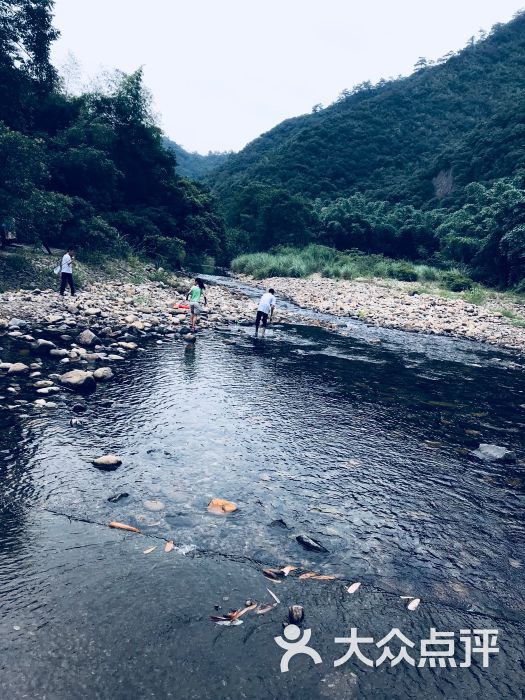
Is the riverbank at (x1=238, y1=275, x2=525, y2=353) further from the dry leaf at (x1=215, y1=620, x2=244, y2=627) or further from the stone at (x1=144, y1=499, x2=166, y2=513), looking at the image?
the dry leaf at (x1=215, y1=620, x2=244, y2=627)

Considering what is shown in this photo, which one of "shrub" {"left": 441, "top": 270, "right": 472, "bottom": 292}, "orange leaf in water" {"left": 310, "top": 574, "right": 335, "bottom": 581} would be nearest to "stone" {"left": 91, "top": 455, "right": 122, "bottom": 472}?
"orange leaf in water" {"left": 310, "top": 574, "right": 335, "bottom": 581}

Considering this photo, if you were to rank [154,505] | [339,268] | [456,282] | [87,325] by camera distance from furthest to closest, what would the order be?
[339,268] < [456,282] < [87,325] < [154,505]

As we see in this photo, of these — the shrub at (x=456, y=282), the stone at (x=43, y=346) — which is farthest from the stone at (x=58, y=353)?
the shrub at (x=456, y=282)

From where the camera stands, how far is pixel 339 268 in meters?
35.7

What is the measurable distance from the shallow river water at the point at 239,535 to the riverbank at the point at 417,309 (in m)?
10.1

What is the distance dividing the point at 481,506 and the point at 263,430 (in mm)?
3400

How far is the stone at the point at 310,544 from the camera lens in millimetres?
4496

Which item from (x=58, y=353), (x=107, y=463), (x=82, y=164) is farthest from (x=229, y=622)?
(x=82, y=164)

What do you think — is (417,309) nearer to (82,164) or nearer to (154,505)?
(154,505)

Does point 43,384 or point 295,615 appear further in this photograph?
point 43,384

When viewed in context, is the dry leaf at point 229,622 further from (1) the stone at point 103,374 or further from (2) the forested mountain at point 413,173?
(2) the forested mountain at point 413,173

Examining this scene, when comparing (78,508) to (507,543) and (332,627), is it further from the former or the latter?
(507,543)

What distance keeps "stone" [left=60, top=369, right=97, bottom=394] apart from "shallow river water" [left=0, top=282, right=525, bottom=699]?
337mm

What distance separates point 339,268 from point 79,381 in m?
29.9
